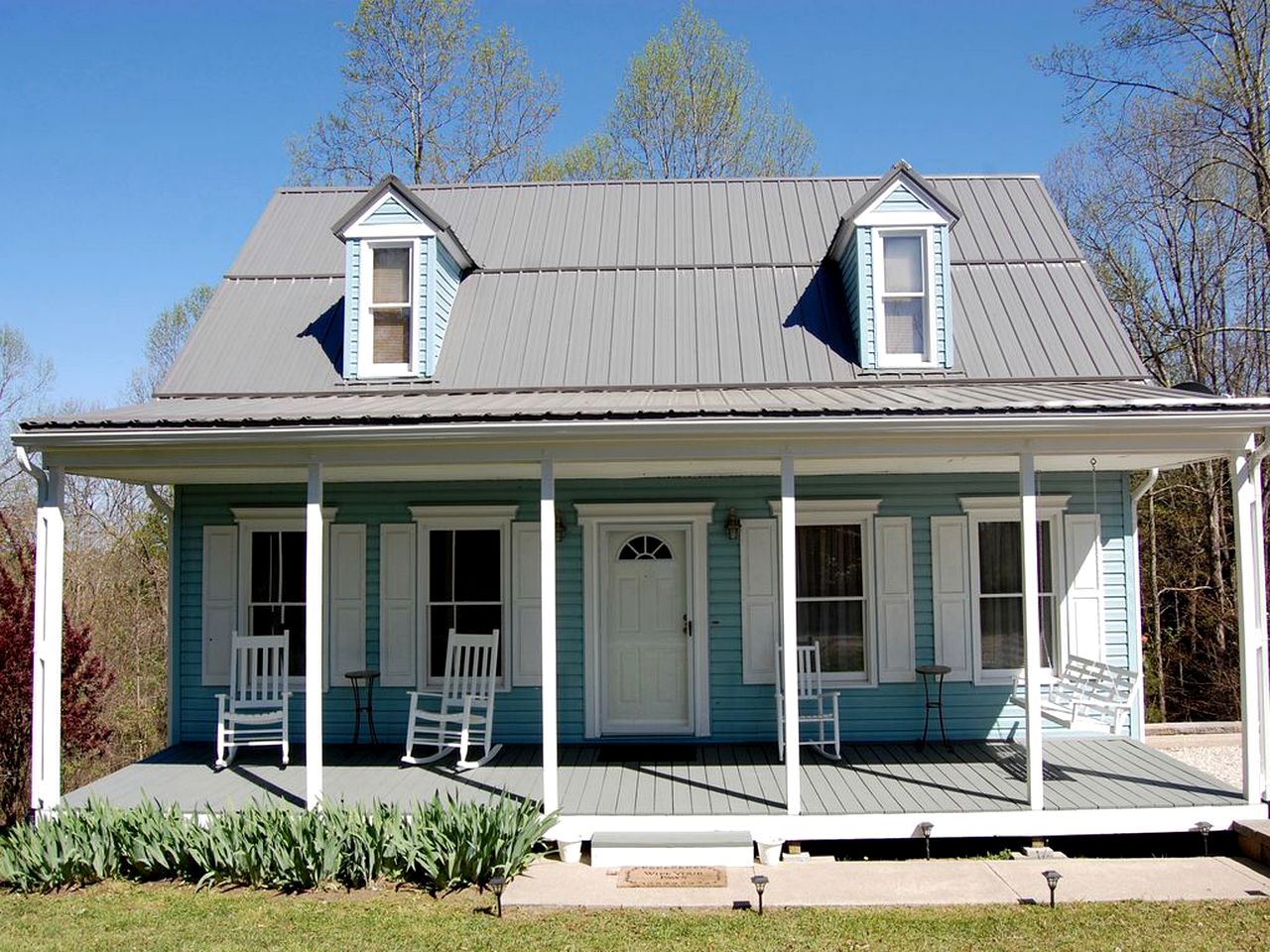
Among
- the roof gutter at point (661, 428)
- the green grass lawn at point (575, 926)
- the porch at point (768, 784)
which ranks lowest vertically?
the green grass lawn at point (575, 926)

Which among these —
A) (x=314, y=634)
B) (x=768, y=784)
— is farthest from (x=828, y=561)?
(x=314, y=634)

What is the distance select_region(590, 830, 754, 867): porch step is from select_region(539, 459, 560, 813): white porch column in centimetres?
51

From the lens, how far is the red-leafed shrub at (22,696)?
10.4 metres

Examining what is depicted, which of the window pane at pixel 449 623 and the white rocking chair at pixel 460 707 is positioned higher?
the window pane at pixel 449 623

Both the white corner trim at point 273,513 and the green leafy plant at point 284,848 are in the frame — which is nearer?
the green leafy plant at point 284,848

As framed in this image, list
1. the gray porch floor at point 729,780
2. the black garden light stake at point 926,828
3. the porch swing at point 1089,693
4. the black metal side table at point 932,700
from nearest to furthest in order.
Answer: the black garden light stake at point 926,828
the gray porch floor at point 729,780
the porch swing at point 1089,693
the black metal side table at point 932,700

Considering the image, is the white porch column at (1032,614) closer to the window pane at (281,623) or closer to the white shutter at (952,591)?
the white shutter at (952,591)

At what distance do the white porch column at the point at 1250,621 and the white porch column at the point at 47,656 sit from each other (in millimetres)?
8545

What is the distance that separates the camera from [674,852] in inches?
270

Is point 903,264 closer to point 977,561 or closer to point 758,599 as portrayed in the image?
point 977,561

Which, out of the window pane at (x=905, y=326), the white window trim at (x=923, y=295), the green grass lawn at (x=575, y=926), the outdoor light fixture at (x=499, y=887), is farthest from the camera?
the window pane at (x=905, y=326)

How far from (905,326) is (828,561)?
2.40 metres

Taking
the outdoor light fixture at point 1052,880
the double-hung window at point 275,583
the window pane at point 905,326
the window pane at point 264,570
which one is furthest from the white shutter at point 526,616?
the outdoor light fixture at point 1052,880

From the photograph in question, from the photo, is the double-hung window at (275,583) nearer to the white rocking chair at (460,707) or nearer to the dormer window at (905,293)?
the white rocking chair at (460,707)
